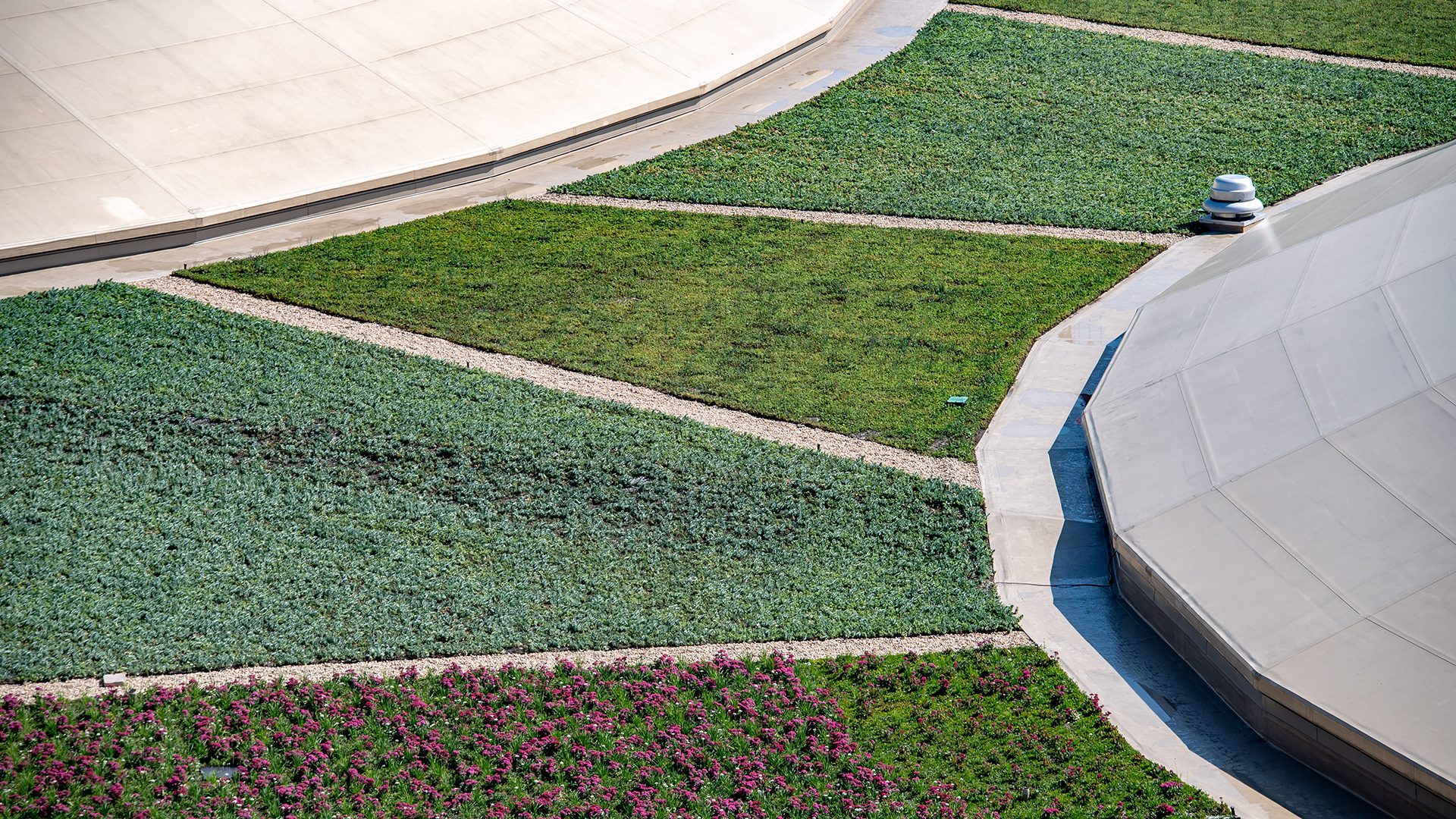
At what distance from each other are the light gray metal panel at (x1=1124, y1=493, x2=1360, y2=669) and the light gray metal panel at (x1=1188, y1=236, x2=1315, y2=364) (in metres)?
2.36

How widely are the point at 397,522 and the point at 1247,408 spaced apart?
7657 millimetres

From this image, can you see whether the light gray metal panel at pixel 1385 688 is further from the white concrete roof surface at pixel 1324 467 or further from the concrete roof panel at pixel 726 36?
the concrete roof panel at pixel 726 36

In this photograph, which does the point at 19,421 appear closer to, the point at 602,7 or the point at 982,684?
the point at 982,684

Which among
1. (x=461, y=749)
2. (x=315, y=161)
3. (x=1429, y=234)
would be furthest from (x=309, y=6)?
(x=1429, y=234)

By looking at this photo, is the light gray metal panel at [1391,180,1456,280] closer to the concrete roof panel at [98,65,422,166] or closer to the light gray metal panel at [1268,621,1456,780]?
the light gray metal panel at [1268,621,1456,780]

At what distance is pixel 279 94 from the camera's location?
2073 centimetres

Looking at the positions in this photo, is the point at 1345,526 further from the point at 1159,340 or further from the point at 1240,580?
the point at 1159,340

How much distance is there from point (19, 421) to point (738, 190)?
10.6 meters

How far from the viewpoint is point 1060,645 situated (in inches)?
420

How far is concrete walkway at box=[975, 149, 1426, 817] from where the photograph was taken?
30.2 ft

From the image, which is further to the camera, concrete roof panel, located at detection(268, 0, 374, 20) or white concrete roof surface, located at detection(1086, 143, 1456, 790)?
concrete roof panel, located at detection(268, 0, 374, 20)

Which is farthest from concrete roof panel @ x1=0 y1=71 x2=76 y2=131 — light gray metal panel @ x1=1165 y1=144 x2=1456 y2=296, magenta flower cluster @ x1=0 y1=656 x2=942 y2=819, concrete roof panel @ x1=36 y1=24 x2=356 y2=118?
light gray metal panel @ x1=1165 y1=144 x2=1456 y2=296

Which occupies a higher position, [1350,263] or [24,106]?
[1350,263]

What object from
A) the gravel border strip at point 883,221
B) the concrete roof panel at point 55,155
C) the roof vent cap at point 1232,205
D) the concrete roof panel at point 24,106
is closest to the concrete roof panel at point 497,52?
the gravel border strip at point 883,221
